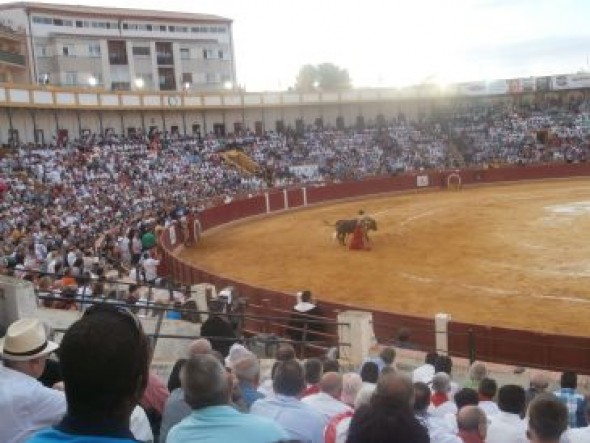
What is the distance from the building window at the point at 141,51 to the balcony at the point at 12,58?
11369 mm

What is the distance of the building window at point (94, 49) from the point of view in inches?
2288

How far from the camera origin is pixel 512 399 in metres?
4.94

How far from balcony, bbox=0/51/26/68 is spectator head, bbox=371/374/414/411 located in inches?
1978

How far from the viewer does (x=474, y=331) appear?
10.5 meters

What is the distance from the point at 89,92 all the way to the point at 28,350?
42939 millimetres

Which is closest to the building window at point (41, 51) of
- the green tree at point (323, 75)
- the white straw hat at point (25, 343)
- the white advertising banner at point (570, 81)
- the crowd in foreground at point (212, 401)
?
the white advertising banner at point (570, 81)

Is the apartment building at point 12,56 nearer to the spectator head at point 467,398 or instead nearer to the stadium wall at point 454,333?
the stadium wall at point 454,333

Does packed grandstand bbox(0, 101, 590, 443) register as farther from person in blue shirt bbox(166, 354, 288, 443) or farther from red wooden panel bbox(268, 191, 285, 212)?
red wooden panel bbox(268, 191, 285, 212)

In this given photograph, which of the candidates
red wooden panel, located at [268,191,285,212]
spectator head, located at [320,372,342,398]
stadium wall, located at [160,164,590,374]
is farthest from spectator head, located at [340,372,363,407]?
red wooden panel, located at [268,191,285,212]

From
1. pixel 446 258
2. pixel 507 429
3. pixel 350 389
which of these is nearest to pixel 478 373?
A: pixel 507 429

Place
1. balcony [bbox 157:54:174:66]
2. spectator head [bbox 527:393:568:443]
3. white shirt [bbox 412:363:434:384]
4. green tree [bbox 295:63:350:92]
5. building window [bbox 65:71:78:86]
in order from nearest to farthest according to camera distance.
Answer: spectator head [bbox 527:393:568:443], white shirt [bbox 412:363:434:384], building window [bbox 65:71:78:86], balcony [bbox 157:54:174:66], green tree [bbox 295:63:350:92]

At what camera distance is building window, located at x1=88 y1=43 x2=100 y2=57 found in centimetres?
5812

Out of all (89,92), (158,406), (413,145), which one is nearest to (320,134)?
(413,145)

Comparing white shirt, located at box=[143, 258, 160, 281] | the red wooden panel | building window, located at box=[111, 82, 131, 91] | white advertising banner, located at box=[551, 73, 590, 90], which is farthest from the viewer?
building window, located at box=[111, 82, 131, 91]
